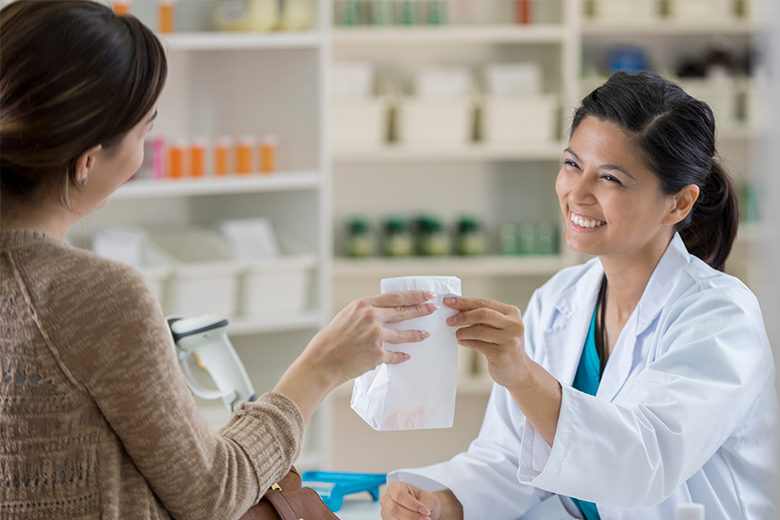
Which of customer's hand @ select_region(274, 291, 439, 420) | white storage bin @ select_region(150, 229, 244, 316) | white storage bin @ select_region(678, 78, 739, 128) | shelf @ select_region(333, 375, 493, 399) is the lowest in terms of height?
shelf @ select_region(333, 375, 493, 399)

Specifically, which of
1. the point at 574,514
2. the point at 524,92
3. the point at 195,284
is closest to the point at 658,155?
the point at 574,514

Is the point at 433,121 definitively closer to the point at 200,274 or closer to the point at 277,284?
the point at 277,284

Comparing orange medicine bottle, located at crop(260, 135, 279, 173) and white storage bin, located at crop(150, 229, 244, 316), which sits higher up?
orange medicine bottle, located at crop(260, 135, 279, 173)

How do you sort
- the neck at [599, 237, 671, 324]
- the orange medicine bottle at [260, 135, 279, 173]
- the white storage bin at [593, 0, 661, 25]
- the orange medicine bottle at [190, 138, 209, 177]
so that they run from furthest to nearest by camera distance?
1. the white storage bin at [593, 0, 661, 25]
2. the orange medicine bottle at [260, 135, 279, 173]
3. the orange medicine bottle at [190, 138, 209, 177]
4. the neck at [599, 237, 671, 324]

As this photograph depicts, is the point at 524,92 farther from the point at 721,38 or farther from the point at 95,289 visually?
the point at 95,289

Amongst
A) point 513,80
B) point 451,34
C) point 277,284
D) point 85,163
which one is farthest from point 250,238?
point 85,163

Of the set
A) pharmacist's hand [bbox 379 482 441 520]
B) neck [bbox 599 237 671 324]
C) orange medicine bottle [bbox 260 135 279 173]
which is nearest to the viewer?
pharmacist's hand [bbox 379 482 441 520]

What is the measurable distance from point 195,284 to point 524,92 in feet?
4.58

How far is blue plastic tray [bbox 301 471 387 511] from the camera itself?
1361 mm

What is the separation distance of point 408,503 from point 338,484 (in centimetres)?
18

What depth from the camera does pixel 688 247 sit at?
1.44 metres

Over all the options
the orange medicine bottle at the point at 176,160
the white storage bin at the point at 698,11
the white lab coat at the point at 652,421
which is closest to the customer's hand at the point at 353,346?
the white lab coat at the point at 652,421

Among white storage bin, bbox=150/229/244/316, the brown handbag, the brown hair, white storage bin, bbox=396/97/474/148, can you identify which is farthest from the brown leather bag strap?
white storage bin, bbox=396/97/474/148

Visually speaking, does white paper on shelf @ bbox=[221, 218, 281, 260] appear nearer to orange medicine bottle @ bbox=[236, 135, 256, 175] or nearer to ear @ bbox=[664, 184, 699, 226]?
orange medicine bottle @ bbox=[236, 135, 256, 175]
